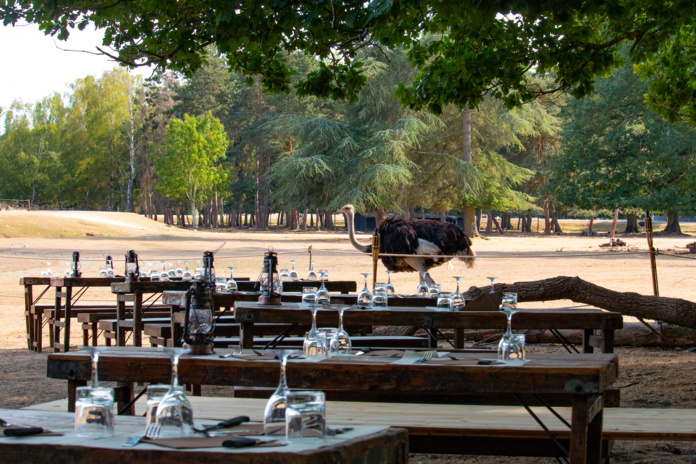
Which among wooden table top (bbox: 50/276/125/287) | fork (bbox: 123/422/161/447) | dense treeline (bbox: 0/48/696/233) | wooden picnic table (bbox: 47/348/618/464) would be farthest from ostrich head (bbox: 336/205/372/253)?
fork (bbox: 123/422/161/447)

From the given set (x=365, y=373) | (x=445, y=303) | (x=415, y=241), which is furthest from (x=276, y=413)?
(x=415, y=241)

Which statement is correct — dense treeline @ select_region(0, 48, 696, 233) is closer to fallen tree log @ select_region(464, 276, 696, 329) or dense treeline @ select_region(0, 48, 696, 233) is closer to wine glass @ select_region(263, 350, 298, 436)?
fallen tree log @ select_region(464, 276, 696, 329)

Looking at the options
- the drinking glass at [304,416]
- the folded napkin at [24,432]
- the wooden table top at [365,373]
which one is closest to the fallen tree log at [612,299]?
the wooden table top at [365,373]

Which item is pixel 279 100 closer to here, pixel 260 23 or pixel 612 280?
pixel 612 280

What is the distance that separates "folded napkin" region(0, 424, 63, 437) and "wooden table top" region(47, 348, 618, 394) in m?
1.15

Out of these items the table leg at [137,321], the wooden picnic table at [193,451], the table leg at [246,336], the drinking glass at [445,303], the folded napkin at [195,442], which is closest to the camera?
the wooden picnic table at [193,451]

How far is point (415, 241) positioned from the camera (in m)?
17.3

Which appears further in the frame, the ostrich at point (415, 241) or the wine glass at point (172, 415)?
the ostrich at point (415, 241)

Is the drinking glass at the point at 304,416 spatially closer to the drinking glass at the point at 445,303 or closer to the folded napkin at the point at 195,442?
the folded napkin at the point at 195,442

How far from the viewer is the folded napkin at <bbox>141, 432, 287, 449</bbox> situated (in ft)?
8.55

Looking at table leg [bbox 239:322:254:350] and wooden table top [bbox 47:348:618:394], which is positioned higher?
wooden table top [bbox 47:348:618:394]

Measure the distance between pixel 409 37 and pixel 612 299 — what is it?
167 inches

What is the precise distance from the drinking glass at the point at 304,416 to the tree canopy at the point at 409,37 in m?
3.84

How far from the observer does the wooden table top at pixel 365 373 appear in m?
3.74
